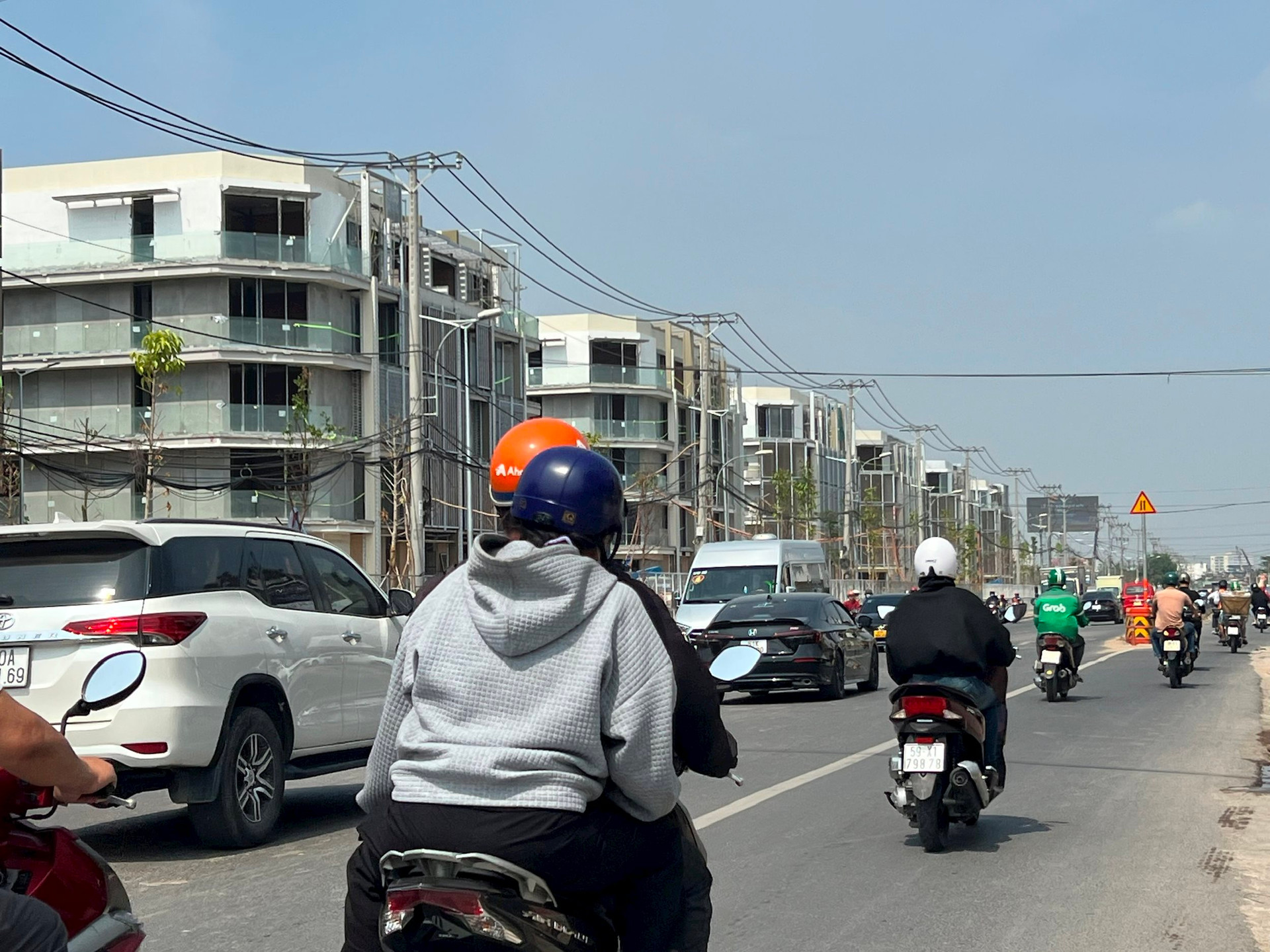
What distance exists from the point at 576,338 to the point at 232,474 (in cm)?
3472

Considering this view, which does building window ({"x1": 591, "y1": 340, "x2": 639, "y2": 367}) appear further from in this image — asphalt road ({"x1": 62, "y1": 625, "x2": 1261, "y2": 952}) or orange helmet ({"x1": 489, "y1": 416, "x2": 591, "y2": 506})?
orange helmet ({"x1": 489, "y1": 416, "x2": 591, "y2": 506})

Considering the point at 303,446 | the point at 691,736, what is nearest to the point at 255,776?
the point at 691,736

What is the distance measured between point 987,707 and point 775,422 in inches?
4157

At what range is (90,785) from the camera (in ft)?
11.2

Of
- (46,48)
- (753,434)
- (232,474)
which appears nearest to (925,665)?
(46,48)

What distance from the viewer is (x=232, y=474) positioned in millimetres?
50938

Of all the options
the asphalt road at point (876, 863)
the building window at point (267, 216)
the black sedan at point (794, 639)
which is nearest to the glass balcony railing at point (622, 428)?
the building window at point (267, 216)

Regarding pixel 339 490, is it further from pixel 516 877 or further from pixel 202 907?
pixel 516 877

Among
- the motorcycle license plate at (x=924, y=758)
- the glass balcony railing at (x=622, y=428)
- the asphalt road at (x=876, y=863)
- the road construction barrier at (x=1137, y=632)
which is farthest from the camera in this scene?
the glass balcony railing at (x=622, y=428)

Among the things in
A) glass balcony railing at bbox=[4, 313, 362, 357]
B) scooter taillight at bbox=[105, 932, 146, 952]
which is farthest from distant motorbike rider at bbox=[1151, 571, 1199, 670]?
glass balcony railing at bbox=[4, 313, 362, 357]

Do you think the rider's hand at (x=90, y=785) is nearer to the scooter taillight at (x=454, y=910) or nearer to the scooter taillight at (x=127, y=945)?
the scooter taillight at (x=127, y=945)

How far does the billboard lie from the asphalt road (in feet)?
322

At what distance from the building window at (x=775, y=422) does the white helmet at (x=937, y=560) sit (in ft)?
343

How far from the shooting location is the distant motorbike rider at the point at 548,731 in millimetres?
3018
